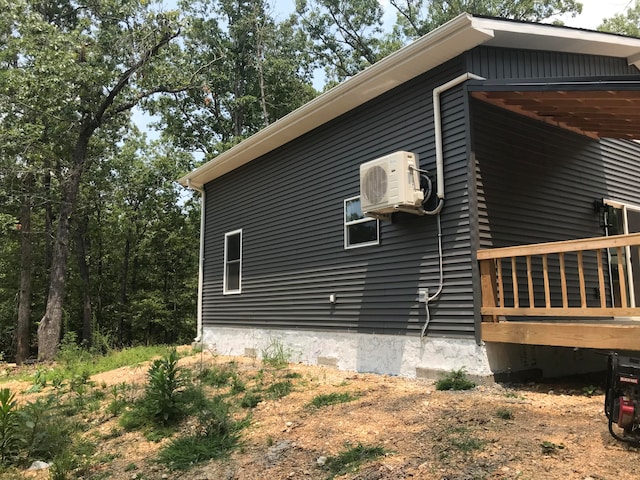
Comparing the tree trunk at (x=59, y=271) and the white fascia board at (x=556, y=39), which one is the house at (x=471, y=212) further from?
the tree trunk at (x=59, y=271)

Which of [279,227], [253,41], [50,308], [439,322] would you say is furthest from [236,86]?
[439,322]

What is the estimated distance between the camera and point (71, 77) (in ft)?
44.8

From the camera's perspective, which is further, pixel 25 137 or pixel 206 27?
pixel 206 27

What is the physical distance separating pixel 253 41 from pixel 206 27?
2.34 metres

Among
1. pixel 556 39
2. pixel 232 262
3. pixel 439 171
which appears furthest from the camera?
pixel 232 262

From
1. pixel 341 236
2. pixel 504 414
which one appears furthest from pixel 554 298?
pixel 341 236

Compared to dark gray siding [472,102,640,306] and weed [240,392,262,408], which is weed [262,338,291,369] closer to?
weed [240,392,262,408]

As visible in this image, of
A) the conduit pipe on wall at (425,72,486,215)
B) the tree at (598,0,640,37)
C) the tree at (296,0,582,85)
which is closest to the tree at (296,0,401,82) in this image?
the tree at (296,0,582,85)

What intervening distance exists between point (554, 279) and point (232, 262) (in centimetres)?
648

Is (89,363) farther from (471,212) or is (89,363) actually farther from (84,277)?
(84,277)

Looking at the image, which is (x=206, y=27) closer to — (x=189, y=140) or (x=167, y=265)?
(x=189, y=140)

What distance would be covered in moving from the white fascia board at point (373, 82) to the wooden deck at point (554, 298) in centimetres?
248

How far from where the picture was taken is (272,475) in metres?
3.65

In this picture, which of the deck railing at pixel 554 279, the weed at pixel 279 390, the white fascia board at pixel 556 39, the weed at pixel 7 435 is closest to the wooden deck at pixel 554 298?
the deck railing at pixel 554 279
